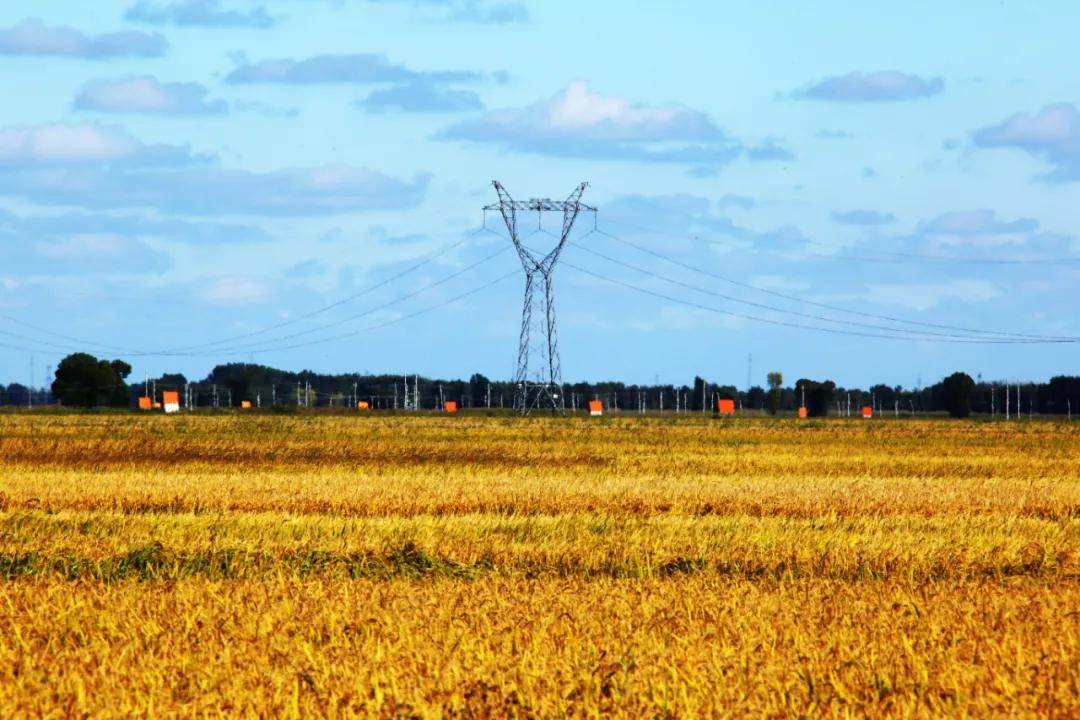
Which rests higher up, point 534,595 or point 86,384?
point 86,384

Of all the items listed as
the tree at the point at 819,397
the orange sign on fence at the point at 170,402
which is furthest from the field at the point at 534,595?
the tree at the point at 819,397

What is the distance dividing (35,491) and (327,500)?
665 cm

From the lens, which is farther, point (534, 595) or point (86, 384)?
point (86, 384)

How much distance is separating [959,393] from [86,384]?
329 feet

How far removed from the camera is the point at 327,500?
1176 inches

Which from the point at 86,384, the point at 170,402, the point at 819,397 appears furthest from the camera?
the point at 819,397

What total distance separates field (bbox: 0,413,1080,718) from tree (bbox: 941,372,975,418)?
5109 inches

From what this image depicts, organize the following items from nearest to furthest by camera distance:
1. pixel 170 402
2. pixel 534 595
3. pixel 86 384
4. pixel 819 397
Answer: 1. pixel 534 595
2. pixel 170 402
3. pixel 86 384
4. pixel 819 397

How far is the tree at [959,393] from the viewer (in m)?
164

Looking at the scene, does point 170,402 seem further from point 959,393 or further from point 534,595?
point 534,595

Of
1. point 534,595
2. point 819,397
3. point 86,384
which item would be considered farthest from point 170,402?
point 534,595

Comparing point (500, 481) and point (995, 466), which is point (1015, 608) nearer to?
point (500, 481)

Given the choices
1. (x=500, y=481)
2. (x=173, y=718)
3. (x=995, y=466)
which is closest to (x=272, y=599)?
(x=173, y=718)

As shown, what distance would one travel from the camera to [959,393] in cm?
16888
